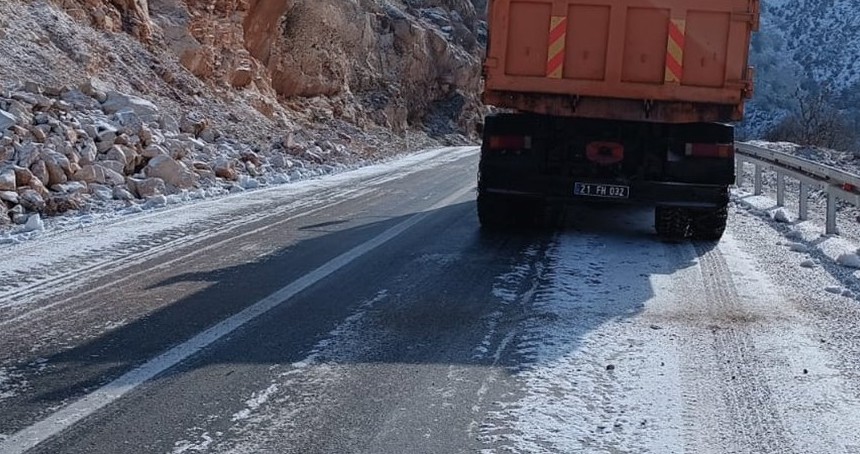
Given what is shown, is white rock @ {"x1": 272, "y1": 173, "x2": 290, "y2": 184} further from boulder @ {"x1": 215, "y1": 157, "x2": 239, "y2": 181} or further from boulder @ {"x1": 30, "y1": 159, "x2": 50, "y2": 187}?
boulder @ {"x1": 30, "y1": 159, "x2": 50, "y2": 187}

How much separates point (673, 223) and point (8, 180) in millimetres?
7895

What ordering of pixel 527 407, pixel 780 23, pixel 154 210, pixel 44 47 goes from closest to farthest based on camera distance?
pixel 527 407
pixel 154 210
pixel 44 47
pixel 780 23

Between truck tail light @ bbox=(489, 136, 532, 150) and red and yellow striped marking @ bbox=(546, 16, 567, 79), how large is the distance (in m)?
0.83

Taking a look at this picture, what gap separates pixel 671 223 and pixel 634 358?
5378mm

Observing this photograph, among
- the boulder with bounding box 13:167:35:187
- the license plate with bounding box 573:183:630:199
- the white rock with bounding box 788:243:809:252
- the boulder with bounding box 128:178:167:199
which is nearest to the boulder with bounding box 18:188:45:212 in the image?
the boulder with bounding box 13:167:35:187

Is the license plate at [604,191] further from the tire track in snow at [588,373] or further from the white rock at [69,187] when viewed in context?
the white rock at [69,187]

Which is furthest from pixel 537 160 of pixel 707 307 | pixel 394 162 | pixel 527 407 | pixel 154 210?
pixel 394 162

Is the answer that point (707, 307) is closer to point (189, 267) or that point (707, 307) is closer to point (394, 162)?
point (189, 267)

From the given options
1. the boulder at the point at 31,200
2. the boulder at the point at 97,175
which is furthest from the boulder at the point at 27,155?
the boulder at the point at 31,200

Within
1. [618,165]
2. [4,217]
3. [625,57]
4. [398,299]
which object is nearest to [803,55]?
[618,165]

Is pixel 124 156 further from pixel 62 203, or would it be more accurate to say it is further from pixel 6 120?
pixel 62 203

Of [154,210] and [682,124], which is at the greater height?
[682,124]

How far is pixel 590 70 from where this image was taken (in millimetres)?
10539

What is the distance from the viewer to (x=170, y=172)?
15070 millimetres
